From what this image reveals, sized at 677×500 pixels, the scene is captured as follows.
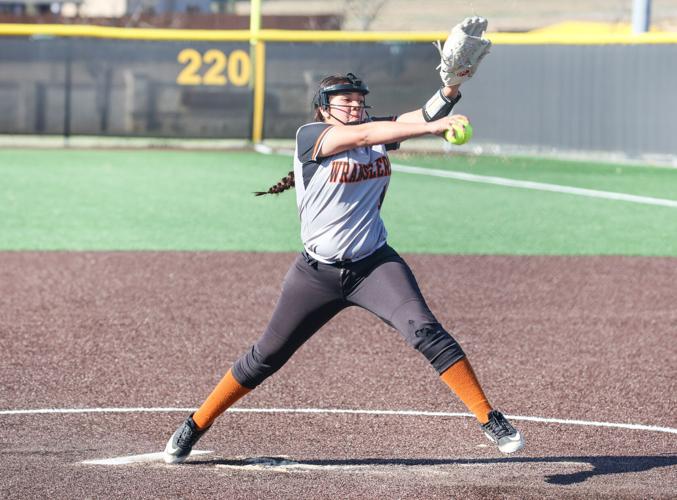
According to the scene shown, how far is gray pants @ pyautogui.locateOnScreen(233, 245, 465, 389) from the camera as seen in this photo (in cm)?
599

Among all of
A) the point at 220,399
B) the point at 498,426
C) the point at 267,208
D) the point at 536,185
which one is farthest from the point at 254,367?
the point at 536,185

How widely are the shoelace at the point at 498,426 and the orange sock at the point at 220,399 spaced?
4.01 ft

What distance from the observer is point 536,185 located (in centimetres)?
1966

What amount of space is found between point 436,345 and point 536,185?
45.9 ft

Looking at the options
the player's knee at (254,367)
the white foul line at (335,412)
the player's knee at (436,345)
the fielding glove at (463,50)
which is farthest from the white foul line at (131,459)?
the fielding glove at (463,50)

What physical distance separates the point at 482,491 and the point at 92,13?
32.3 meters

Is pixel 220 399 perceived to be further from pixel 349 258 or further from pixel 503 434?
pixel 503 434

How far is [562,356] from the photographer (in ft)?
30.1

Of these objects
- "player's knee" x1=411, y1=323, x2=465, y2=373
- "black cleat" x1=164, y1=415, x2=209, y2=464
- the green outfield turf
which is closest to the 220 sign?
the green outfield turf

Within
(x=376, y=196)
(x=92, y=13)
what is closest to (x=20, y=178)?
(x=376, y=196)

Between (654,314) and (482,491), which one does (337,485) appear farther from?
(654,314)

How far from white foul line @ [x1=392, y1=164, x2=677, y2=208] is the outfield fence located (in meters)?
2.58

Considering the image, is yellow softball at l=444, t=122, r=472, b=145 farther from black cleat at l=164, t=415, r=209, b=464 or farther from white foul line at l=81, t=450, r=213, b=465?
white foul line at l=81, t=450, r=213, b=465

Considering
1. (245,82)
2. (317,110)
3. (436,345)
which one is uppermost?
(317,110)
